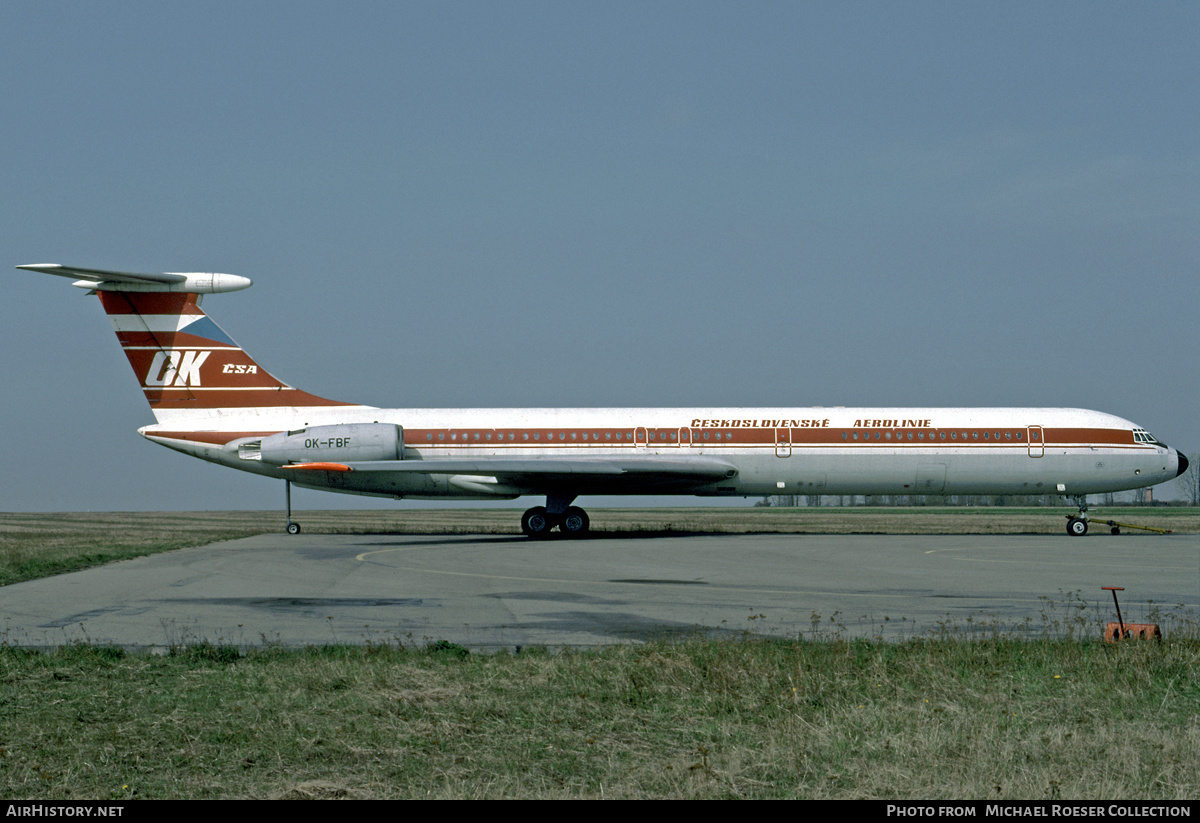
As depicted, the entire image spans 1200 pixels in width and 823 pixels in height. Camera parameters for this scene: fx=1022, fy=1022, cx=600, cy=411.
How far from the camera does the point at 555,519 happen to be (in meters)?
33.7

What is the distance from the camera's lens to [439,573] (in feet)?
67.1

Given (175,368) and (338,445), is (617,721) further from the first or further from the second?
(175,368)

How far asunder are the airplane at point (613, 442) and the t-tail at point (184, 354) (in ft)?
0.16

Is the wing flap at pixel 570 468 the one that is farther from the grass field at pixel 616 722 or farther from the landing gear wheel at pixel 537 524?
the grass field at pixel 616 722

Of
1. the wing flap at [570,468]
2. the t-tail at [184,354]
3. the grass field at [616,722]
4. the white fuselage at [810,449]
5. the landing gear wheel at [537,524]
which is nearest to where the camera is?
the grass field at [616,722]

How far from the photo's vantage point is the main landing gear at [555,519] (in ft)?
109

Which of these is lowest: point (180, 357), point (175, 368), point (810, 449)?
point (810, 449)

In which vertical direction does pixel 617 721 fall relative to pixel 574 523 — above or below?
below

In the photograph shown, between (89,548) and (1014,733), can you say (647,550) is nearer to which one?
(89,548)

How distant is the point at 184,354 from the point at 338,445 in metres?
6.66

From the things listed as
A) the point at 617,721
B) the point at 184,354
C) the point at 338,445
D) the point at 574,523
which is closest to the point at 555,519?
the point at 574,523

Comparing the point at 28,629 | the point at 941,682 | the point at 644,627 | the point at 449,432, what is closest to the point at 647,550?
the point at 449,432

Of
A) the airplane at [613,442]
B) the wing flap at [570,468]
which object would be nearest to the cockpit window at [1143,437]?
the airplane at [613,442]

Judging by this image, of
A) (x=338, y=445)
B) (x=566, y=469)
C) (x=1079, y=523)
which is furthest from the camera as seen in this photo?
(x=1079, y=523)
